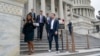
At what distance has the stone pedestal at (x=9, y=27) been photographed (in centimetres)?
596

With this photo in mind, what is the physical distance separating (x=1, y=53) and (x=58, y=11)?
40672 millimetres

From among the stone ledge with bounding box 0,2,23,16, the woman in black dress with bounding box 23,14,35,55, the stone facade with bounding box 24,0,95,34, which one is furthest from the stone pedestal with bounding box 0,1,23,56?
the stone facade with bounding box 24,0,95,34

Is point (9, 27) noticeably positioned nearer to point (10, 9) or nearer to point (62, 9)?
point (10, 9)

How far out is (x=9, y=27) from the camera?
20.3ft

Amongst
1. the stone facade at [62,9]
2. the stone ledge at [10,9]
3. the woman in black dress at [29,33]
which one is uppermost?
the stone facade at [62,9]

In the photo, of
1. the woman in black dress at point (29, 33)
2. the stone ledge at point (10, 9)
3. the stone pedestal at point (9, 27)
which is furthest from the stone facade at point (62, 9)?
the stone pedestal at point (9, 27)

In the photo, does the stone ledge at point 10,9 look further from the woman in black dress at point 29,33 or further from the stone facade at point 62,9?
the stone facade at point 62,9

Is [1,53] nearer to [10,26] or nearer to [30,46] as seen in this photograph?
[10,26]

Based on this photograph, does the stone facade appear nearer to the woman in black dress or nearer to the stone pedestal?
the woman in black dress

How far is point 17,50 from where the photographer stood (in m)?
6.39

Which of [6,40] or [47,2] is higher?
[47,2]

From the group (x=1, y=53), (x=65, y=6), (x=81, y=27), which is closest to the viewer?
(x=1, y=53)

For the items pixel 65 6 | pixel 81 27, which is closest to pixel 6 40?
pixel 81 27

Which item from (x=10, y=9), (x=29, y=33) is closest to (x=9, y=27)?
(x=10, y=9)
